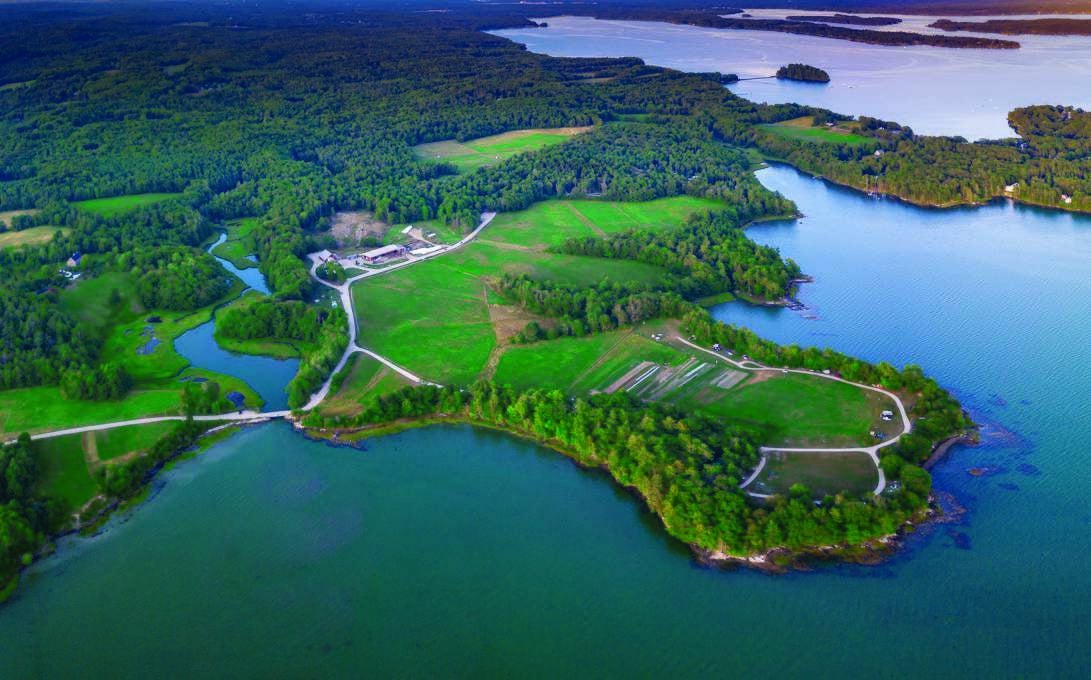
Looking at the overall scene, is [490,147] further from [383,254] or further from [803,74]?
[803,74]

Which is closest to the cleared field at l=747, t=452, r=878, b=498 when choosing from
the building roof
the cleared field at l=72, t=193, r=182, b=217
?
the building roof

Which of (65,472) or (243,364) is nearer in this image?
(65,472)

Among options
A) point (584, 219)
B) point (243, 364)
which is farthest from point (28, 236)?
point (584, 219)

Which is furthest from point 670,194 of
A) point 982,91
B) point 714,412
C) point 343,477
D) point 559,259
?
point 982,91

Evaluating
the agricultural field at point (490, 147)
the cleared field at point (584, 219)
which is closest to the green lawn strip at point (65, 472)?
the cleared field at point (584, 219)

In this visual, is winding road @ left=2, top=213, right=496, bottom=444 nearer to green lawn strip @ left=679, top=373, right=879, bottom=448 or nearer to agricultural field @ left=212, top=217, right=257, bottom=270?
agricultural field @ left=212, top=217, right=257, bottom=270

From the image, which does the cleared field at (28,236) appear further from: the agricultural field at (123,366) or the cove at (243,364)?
the cove at (243,364)
